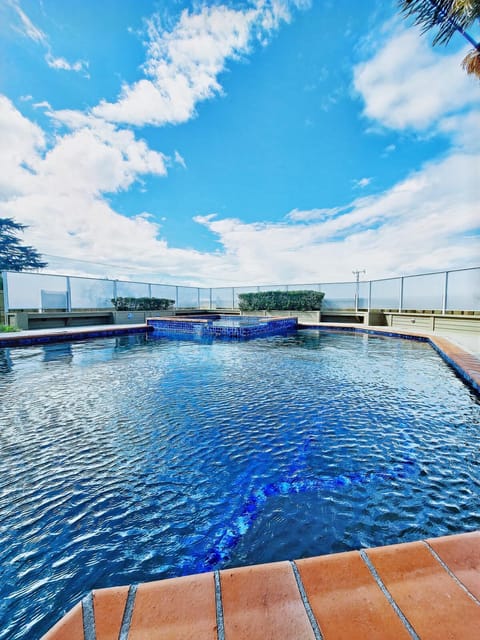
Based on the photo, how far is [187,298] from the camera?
18.2m

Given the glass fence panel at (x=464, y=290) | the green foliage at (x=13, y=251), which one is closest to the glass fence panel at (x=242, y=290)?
the glass fence panel at (x=464, y=290)

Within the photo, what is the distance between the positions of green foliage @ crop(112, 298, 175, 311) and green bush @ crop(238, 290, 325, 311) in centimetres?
493

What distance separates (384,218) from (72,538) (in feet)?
53.3

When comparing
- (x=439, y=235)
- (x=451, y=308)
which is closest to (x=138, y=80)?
(x=451, y=308)

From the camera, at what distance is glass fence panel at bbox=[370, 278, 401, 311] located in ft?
39.9

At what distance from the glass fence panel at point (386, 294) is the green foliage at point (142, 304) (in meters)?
11.6

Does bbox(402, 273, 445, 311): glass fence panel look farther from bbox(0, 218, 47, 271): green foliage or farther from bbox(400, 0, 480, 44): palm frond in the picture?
bbox(0, 218, 47, 271): green foliage

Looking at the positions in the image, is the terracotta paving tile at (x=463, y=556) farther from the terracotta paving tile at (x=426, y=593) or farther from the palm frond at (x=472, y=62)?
the palm frond at (x=472, y=62)

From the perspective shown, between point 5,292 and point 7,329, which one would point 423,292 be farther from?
point 5,292

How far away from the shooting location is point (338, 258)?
744 inches

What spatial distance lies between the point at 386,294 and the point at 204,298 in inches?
454

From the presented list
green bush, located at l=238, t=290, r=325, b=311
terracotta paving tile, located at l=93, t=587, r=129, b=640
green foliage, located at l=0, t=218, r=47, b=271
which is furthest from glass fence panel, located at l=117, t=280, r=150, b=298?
terracotta paving tile, located at l=93, t=587, r=129, b=640

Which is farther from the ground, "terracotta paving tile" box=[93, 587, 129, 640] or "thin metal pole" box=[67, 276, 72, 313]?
"thin metal pole" box=[67, 276, 72, 313]

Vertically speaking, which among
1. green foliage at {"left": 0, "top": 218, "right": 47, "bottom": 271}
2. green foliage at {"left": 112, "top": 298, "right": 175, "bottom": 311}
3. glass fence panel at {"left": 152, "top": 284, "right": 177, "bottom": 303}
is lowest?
green foliage at {"left": 112, "top": 298, "right": 175, "bottom": 311}
